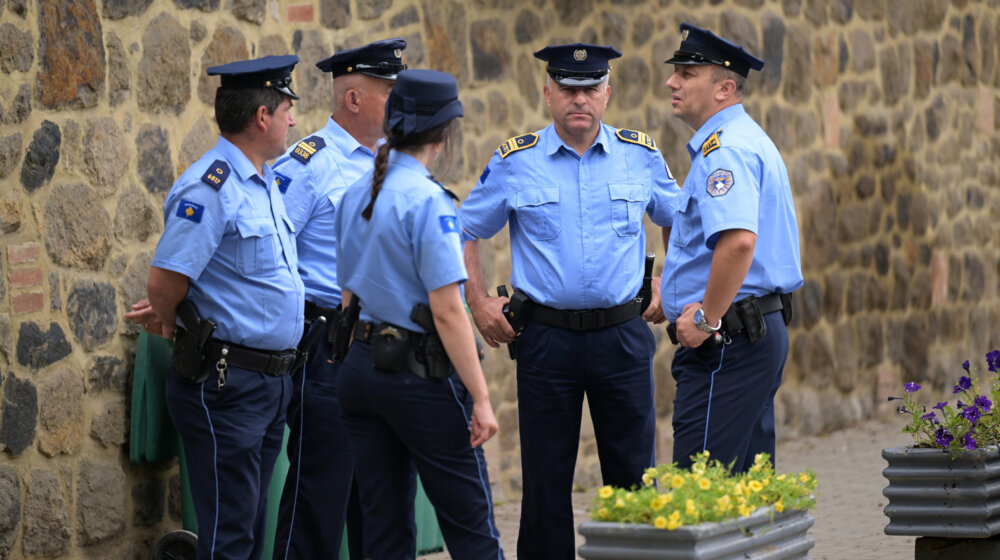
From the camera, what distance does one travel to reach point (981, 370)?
1047cm

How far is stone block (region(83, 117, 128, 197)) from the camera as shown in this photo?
16.1 feet

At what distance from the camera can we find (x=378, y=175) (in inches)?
143

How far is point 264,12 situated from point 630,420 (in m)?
2.27

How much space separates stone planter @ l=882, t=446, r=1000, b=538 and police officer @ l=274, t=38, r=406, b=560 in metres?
1.81

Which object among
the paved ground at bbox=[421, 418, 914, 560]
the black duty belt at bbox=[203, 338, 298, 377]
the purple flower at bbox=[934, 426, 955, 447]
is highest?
the black duty belt at bbox=[203, 338, 298, 377]

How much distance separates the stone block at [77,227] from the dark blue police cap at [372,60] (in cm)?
97

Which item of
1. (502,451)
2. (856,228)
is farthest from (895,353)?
(502,451)

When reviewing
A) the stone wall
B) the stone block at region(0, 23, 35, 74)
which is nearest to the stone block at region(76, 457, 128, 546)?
the stone wall

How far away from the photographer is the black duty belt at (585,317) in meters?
4.62

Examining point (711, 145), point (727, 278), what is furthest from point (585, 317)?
point (711, 145)

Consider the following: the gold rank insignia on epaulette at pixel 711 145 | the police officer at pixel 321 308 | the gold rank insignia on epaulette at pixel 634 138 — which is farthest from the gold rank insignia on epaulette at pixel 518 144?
the gold rank insignia on epaulette at pixel 711 145

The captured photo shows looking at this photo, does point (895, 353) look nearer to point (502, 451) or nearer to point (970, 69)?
point (970, 69)

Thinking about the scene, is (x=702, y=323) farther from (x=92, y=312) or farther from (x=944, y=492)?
(x=92, y=312)

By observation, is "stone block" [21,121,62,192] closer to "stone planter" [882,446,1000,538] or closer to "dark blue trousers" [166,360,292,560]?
"dark blue trousers" [166,360,292,560]
